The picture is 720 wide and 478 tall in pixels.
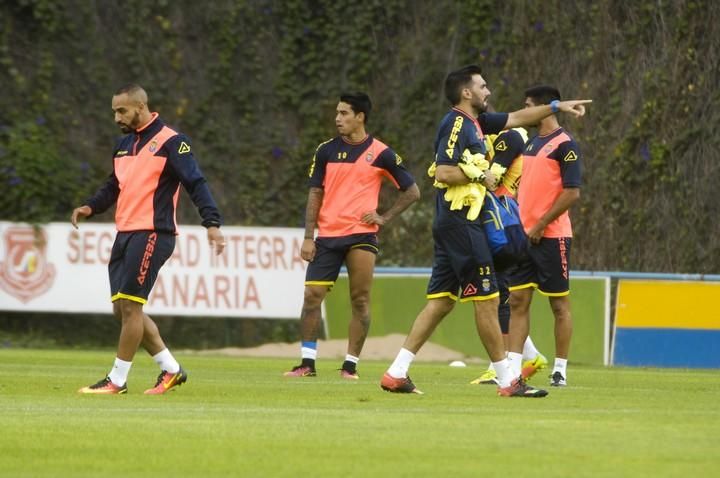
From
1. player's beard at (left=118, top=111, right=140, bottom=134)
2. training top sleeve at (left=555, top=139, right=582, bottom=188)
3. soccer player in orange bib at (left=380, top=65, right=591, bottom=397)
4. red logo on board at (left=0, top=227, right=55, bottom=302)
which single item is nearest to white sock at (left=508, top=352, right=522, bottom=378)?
soccer player in orange bib at (left=380, top=65, right=591, bottom=397)

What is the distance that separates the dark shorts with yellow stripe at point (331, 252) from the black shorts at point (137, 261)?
11.0ft

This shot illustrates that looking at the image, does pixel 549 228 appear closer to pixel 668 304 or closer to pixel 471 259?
pixel 471 259

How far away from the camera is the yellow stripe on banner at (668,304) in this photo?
18.7 metres

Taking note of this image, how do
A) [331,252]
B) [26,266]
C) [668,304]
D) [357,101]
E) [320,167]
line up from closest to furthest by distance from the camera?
[357,101] → [331,252] → [320,167] → [668,304] → [26,266]

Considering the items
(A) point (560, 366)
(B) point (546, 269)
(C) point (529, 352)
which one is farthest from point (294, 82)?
(A) point (560, 366)

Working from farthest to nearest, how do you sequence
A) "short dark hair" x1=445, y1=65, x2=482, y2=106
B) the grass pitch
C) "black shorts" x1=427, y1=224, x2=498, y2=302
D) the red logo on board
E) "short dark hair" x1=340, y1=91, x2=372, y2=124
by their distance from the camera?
the red logo on board, "short dark hair" x1=340, y1=91, x2=372, y2=124, "short dark hair" x1=445, y1=65, x2=482, y2=106, "black shorts" x1=427, y1=224, x2=498, y2=302, the grass pitch

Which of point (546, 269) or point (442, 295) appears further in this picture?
point (546, 269)

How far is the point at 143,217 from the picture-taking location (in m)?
11.4

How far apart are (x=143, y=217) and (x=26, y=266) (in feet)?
36.4

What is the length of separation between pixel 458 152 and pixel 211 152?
14604 millimetres

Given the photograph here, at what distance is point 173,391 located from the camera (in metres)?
11.6

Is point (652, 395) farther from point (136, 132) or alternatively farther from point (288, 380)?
point (136, 132)

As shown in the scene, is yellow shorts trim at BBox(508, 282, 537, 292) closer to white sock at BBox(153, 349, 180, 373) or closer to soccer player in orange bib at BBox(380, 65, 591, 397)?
soccer player in orange bib at BBox(380, 65, 591, 397)

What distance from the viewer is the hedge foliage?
72.9 ft
